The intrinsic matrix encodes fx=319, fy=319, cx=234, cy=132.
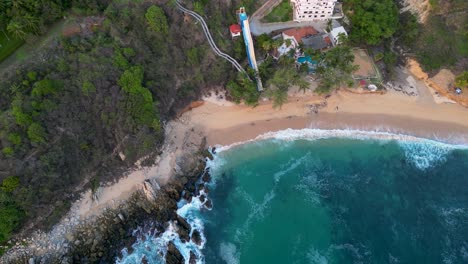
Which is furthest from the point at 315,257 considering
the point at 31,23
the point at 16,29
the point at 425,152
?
the point at 16,29

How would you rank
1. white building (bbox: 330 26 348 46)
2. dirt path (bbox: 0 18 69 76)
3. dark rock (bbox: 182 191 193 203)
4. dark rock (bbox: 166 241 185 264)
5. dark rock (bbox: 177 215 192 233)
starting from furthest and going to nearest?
1. white building (bbox: 330 26 348 46)
2. dark rock (bbox: 182 191 193 203)
3. dirt path (bbox: 0 18 69 76)
4. dark rock (bbox: 177 215 192 233)
5. dark rock (bbox: 166 241 185 264)

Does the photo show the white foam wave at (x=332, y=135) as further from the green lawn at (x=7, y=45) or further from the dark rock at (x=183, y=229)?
the green lawn at (x=7, y=45)

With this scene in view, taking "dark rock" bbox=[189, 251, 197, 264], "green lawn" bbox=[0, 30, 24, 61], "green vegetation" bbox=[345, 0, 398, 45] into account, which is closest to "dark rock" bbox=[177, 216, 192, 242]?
"dark rock" bbox=[189, 251, 197, 264]

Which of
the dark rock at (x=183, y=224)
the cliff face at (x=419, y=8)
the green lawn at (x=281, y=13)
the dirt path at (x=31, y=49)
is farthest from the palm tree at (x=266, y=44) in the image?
the dirt path at (x=31, y=49)

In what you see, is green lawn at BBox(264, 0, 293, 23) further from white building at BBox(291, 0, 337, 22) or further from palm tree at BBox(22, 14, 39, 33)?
palm tree at BBox(22, 14, 39, 33)

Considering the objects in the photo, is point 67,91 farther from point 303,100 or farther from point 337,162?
point 337,162

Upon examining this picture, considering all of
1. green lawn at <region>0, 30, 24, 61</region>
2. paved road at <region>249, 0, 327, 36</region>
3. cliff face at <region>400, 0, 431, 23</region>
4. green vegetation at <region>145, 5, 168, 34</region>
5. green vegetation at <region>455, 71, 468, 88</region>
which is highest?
green lawn at <region>0, 30, 24, 61</region>
